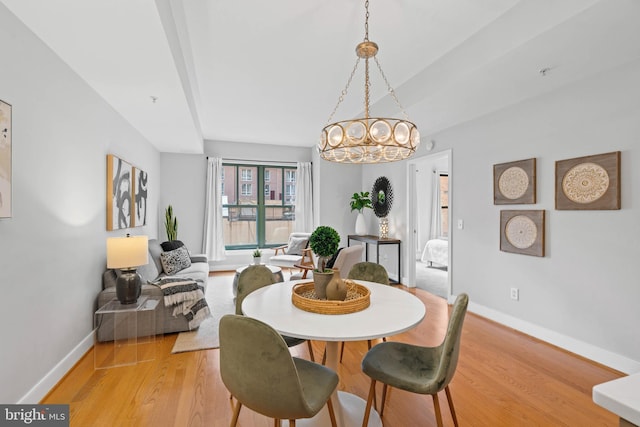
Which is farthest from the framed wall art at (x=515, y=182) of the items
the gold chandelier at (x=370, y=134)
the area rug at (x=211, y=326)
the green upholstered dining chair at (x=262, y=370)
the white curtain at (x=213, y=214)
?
the white curtain at (x=213, y=214)

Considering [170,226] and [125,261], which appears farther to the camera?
[170,226]

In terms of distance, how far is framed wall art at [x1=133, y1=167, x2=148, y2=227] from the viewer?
13.2 ft

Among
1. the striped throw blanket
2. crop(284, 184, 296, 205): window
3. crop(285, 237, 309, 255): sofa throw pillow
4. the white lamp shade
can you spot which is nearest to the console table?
crop(285, 237, 309, 255): sofa throw pillow

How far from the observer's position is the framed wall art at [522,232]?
306cm

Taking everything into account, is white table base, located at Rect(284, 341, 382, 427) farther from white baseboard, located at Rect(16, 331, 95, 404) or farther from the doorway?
the doorway

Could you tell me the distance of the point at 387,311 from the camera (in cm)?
170

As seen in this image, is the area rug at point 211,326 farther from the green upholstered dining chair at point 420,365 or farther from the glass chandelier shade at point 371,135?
the glass chandelier shade at point 371,135

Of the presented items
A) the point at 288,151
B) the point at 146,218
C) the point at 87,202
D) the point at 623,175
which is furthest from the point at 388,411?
the point at 288,151

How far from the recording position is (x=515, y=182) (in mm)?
3270

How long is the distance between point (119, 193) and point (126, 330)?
1.47 metres

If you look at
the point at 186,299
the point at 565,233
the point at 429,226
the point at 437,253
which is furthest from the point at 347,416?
the point at 429,226

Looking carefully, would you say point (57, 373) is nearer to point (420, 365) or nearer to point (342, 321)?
point (342, 321)

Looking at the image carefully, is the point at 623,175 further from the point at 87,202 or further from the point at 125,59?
the point at 87,202

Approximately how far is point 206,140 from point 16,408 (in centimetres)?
500
